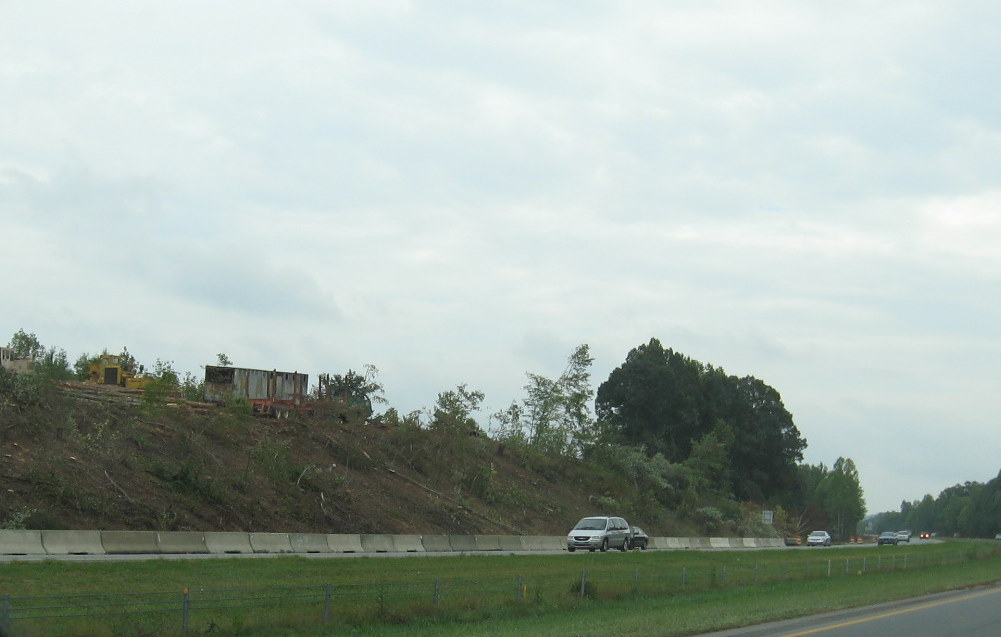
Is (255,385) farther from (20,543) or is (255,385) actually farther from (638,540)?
(20,543)

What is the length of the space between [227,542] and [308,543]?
434cm

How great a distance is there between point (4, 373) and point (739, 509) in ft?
218

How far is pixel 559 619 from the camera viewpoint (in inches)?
949

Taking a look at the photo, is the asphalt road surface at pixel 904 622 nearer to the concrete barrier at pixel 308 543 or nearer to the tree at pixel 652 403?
the concrete barrier at pixel 308 543

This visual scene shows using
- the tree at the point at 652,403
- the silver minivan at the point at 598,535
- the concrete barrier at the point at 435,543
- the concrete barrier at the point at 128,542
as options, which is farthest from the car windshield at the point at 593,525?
the tree at the point at 652,403

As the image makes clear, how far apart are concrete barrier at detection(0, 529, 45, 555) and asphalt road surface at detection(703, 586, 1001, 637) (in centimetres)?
1969

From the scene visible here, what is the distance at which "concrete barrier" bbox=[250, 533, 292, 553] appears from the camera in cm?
3796

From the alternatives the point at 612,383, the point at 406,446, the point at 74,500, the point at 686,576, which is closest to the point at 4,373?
the point at 74,500

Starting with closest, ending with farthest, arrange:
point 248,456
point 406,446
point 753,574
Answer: point 753,574
point 248,456
point 406,446

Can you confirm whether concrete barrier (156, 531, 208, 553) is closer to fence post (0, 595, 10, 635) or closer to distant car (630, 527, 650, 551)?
fence post (0, 595, 10, 635)

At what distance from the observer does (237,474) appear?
4728 cm

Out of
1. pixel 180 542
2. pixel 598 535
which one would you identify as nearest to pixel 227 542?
pixel 180 542

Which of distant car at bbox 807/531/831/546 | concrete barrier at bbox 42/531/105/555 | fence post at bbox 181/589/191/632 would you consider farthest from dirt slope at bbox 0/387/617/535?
distant car at bbox 807/531/831/546

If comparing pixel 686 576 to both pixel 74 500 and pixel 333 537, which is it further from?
pixel 74 500
